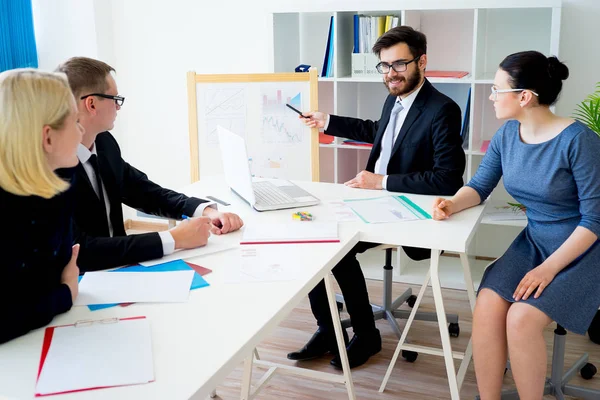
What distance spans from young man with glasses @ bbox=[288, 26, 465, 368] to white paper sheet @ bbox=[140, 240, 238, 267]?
0.84m

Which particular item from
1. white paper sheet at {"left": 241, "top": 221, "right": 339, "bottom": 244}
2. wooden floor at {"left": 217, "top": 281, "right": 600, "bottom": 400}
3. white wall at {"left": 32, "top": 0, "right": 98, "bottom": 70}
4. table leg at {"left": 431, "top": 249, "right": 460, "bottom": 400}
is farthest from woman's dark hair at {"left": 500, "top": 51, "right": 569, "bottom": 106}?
white wall at {"left": 32, "top": 0, "right": 98, "bottom": 70}

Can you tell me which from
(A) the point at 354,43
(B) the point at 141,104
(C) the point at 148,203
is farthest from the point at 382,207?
(B) the point at 141,104

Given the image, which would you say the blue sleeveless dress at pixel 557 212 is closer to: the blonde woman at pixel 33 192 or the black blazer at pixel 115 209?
the black blazer at pixel 115 209

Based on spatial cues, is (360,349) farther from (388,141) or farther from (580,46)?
(580,46)

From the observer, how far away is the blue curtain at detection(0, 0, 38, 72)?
12.8 ft

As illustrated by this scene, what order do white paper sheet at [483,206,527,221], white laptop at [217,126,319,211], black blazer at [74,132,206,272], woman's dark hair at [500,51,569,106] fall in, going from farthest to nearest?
white paper sheet at [483,206,527,221], white laptop at [217,126,319,211], woman's dark hair at [500,51,569,106], black blazer at [74,132,206,272]

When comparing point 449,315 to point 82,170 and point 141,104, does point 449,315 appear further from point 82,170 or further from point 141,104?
point 141,104

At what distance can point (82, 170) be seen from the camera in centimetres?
213

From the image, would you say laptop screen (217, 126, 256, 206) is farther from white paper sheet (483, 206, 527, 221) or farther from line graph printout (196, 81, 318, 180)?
white paper sheet (483, 206, 527, 221)

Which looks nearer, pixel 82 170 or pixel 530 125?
pixel 82 170

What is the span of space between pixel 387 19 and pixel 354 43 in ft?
0.77

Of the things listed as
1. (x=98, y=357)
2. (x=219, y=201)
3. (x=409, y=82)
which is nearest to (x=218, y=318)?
(x=98, y=357)

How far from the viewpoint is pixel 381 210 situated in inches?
94.1

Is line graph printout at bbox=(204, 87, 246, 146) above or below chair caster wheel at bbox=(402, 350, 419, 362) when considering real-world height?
above
